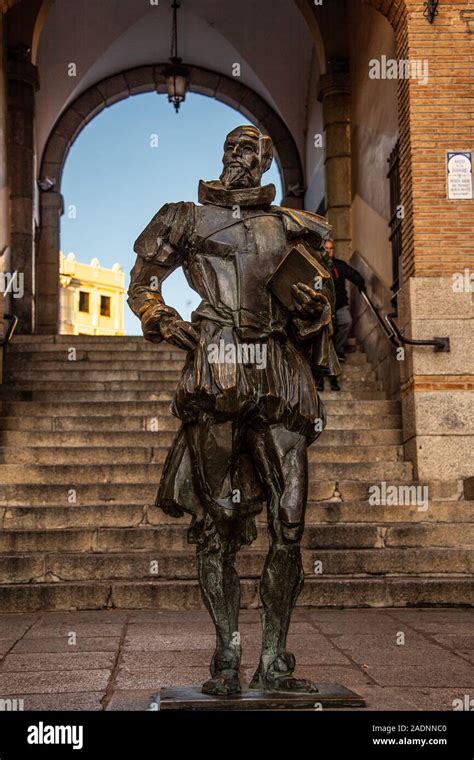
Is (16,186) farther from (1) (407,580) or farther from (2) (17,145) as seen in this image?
(1) (407,580)

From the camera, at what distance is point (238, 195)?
4465 millimetres

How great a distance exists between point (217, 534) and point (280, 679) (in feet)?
1.95

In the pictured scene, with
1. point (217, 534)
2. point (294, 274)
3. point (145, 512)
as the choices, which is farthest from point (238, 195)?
point (145, 512)

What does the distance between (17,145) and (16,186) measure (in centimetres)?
66

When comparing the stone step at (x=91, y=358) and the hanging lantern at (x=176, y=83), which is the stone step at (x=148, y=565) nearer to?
the stone step at (x=91, y=358)

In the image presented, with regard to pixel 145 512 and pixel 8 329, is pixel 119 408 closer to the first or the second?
pixel 8 329

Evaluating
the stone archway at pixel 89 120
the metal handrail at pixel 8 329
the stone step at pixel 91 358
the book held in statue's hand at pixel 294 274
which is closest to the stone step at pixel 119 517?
the metal handrail at pixel 8 329

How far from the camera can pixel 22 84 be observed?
56.6 ft

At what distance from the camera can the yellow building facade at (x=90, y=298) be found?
234 feet

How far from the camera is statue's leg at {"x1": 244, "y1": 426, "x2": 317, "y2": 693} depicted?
4.18 meters

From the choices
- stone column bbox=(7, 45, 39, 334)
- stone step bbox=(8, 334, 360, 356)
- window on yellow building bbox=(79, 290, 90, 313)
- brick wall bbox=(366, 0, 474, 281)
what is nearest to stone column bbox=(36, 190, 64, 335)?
stone column bbox=(7, 45, 39, 334)
